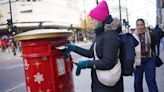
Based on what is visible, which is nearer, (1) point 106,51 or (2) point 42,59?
(1) point 106,51

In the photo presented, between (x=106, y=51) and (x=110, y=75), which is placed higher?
(x=106, y=51)

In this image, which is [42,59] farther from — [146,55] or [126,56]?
[146,55]

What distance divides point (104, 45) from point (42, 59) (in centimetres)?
69

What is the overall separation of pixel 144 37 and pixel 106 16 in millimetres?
3388

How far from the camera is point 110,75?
4.34 meters

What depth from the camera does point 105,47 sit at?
13.9ft

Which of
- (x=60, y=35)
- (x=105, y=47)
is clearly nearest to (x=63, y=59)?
(x=60, y=35)

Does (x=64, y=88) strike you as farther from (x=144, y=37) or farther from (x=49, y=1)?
(x=49, y=1)

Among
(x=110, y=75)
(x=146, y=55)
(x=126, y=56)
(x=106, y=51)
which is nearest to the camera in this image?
(x=106, y=51)

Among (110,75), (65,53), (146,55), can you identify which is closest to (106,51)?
(110,75)

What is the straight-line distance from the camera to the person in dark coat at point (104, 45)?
167 inches

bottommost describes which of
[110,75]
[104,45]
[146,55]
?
[146,55]

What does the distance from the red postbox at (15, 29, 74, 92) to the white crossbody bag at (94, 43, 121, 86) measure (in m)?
0.45

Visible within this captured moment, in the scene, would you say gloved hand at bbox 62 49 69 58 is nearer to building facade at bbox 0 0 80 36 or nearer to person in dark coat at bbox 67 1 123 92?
person in dark coat at bbox 67 1 123 92
